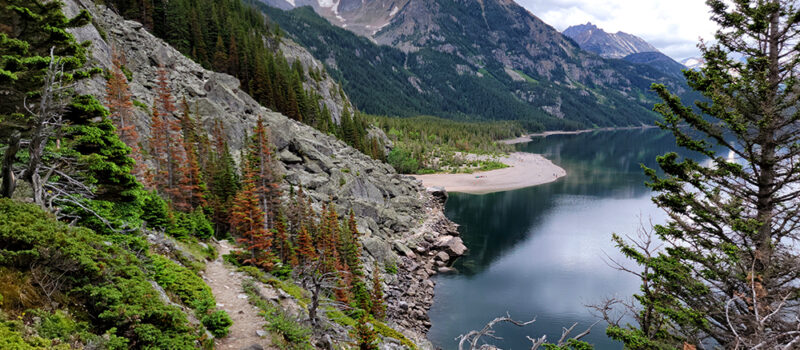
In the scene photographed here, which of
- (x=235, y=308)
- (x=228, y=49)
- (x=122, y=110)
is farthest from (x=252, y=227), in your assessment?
(x=228, y=49)

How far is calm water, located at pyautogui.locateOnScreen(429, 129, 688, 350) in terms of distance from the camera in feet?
124

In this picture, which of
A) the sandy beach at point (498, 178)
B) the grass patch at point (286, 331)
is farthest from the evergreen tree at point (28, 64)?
the sandy beach at point (498, 178)

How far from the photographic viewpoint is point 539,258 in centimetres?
5497

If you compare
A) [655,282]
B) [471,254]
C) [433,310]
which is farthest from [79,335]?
[471,254]

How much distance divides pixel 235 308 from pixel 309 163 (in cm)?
3816

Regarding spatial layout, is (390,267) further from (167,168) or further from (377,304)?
(167,168)

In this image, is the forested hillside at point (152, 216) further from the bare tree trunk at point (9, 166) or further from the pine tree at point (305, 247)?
the pine tree at point (305, 247)

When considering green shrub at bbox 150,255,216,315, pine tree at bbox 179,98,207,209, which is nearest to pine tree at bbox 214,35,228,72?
pine tree at bbox 179,98,207,209

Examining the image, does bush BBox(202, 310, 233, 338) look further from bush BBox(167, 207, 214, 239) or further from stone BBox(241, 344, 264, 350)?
bush BBox(167, 207, 214, 239)

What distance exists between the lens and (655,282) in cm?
1312

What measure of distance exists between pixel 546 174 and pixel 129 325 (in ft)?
399

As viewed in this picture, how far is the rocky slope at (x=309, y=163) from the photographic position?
135ft

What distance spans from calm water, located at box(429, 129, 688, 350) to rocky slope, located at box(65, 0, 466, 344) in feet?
12.7

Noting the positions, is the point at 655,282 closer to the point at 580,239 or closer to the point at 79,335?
the point at 79,335
